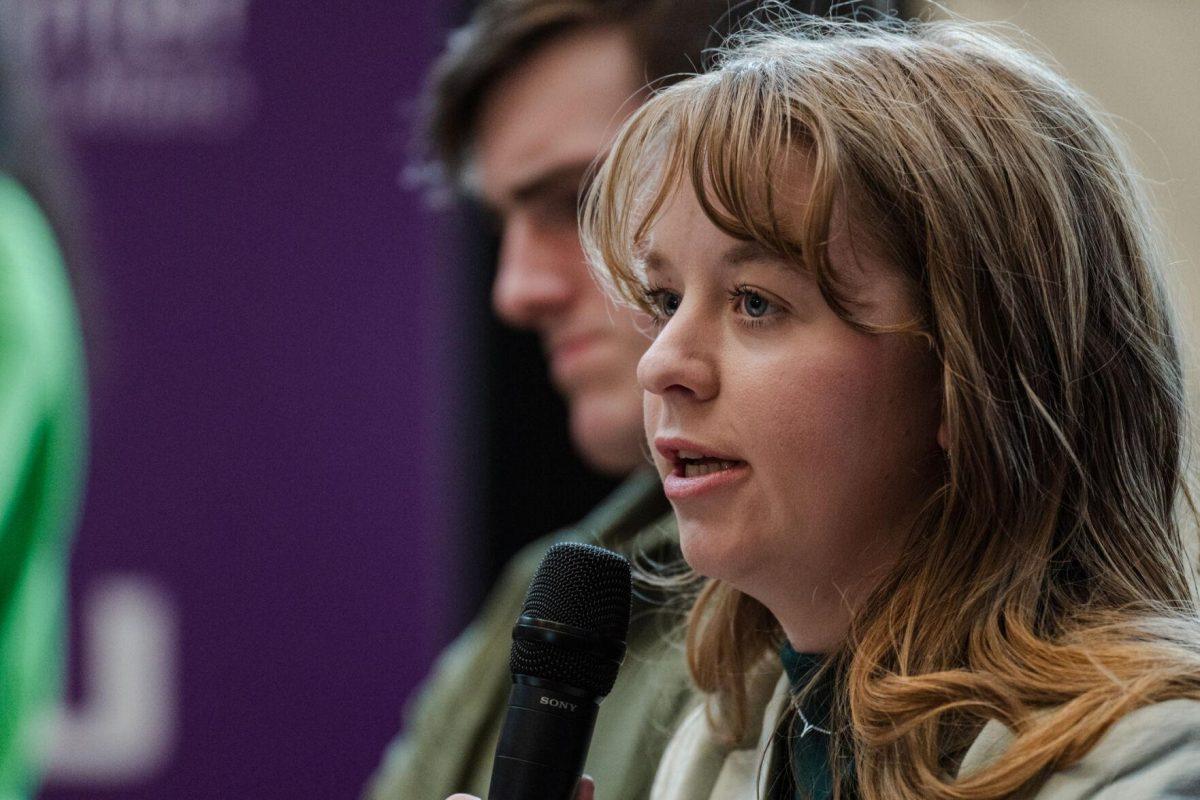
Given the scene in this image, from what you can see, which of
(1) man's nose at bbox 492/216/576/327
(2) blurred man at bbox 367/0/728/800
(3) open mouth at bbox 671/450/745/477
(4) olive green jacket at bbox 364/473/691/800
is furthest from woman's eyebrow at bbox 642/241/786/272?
(1) man's nose at bbox 492/216/576/327

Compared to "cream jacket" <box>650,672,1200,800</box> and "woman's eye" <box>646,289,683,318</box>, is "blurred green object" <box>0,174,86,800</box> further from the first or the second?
"cream jacket" <box>650,672,1200,800</box>

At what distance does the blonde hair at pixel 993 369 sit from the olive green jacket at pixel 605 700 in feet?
1.51

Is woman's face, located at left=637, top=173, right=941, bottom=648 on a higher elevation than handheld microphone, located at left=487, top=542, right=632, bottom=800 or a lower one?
higher

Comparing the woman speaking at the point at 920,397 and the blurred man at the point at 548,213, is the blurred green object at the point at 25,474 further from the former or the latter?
the woman speaking at the point at 920,397

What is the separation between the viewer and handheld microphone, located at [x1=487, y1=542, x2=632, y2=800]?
41.3 inches

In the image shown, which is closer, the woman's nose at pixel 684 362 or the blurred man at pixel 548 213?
the woman's nose at pixel 684 362

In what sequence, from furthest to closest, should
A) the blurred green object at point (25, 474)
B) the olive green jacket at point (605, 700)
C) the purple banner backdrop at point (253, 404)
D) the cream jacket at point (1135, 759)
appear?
the purple banner backdrop at point (253, 404) < the blurred green object at point (25, 474) < the olive green jacket at point (605, 700) < the cream jacket at point (1135, 759)

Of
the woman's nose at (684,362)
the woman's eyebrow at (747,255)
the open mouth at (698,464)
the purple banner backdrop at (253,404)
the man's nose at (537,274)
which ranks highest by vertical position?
the woman's eyebrow at (747,255)

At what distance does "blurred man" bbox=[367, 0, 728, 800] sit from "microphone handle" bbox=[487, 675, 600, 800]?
2.30 ft

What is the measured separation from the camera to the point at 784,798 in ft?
3.95

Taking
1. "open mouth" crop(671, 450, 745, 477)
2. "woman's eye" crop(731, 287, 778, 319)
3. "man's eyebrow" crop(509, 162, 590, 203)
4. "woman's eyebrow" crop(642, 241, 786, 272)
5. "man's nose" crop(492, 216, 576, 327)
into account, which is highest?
"woman's eyebrow" crop(642, 241, 786, 272)

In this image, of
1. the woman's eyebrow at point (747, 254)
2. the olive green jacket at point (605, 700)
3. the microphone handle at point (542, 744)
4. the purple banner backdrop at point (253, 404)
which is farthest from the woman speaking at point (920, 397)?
the purple banner backdrop at point (253, 404)

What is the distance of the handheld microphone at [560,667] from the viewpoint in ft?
3.44

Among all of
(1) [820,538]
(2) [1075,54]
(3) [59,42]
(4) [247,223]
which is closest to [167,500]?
(4) [247,223]
